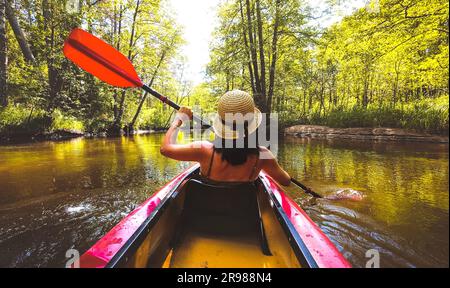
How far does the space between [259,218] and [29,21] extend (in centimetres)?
1544

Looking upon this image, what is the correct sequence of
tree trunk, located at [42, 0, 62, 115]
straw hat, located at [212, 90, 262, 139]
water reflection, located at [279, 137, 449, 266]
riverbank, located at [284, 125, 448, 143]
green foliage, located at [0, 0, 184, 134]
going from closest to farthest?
1. water reflection, located at [279, 137, 449, 266]
2. straw hat, located at [212, 90, 262, 139]
3. riverbank, located at [284, 125, 448, 143]
4. green foliage, located at [0, 0, 184, 134]
5. tree trunk, located at [42, 0, 62, 115]

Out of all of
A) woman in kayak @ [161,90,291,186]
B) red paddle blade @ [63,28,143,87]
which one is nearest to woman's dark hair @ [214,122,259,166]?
woman in kayak @ [161,90,291,186]

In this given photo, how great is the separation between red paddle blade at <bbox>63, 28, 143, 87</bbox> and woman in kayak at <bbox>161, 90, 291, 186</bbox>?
1.62 meters

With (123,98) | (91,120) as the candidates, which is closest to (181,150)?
(91,120)

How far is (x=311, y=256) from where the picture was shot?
1063mm

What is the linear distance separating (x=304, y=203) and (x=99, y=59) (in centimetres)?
330

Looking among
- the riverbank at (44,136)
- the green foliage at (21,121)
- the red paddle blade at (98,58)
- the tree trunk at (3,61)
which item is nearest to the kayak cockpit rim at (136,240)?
the red paddle blade at (98,58)

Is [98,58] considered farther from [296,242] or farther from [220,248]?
[296,242]

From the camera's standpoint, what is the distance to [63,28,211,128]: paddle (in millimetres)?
2812

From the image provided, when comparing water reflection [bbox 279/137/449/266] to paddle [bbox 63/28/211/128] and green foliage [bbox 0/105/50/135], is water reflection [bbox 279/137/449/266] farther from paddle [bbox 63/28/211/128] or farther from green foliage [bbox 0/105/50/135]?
green foliage [bbox 0/105/50/135]

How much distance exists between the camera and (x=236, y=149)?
1.66 m

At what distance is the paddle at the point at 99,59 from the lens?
2.81 metres
